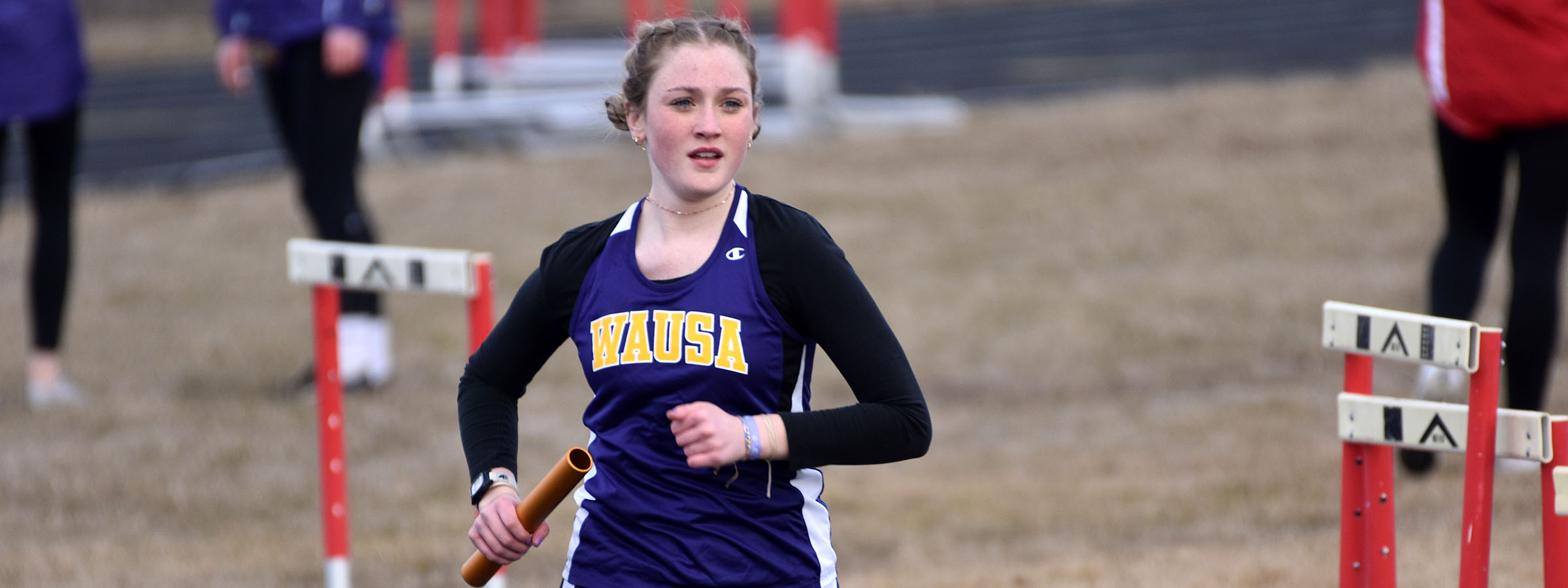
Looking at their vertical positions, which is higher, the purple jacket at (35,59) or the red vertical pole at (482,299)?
the purple jacket at (35,59)

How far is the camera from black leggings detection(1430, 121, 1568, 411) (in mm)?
3996

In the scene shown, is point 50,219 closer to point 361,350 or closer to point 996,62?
point 361,350

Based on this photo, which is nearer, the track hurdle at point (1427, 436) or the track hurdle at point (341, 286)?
the track hurdle at point (1427, 436)

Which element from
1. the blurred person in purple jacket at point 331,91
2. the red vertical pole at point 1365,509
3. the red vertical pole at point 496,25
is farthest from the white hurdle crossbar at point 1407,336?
the red vertical pole at point 496,25

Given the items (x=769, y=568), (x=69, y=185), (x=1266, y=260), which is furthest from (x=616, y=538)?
(x=1266, y=260)

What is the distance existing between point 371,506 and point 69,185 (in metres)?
2.01

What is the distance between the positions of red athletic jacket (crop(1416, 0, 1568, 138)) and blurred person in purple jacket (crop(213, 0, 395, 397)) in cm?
359

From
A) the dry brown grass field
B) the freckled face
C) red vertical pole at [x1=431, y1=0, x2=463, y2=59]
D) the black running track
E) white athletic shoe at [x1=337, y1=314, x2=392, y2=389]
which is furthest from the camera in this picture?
the black running track

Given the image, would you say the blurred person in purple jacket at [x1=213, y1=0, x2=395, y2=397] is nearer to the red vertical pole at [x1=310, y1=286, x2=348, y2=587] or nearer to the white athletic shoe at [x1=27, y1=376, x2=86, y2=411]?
the white athletic shoe at [x1=27, y1=376, x2=86, y2=411]

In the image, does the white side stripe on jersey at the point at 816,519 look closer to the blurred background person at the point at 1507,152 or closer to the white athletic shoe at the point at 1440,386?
the blurred background person at the point at 1507,152

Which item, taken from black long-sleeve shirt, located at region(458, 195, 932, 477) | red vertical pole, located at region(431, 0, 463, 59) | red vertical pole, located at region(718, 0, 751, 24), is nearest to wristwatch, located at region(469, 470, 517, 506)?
black long-sleeve shirt, located at region(458, 195, 932, 477)

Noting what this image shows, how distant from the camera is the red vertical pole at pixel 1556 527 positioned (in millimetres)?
2383

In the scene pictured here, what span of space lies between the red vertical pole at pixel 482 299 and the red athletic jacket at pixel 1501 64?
2621 mm

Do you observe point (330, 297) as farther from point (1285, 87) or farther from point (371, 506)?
point (1285, 87)
